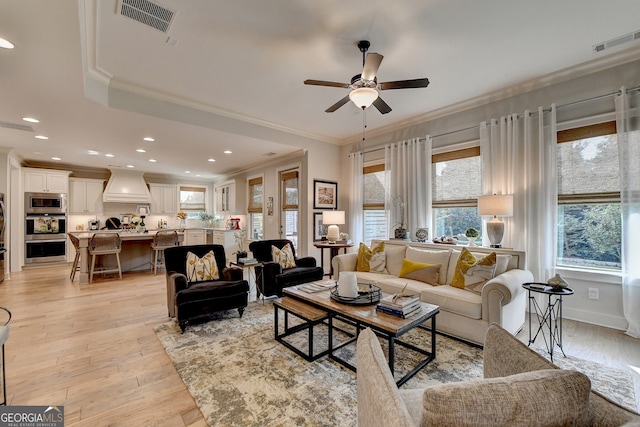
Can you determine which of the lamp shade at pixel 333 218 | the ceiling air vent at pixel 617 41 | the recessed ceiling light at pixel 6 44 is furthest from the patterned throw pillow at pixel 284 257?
the ceiling air vent at pixel 617 41

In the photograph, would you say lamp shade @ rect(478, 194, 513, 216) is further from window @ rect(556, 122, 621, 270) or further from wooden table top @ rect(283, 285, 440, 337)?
wooden table top @ rect(283, 285, 440, 337)

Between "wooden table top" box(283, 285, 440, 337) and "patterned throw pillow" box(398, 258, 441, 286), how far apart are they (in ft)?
3.26

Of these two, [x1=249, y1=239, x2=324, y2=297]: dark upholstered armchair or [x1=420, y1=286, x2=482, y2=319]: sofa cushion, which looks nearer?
[x1=420, y1=286, x2=482, y2=319]: sofa cushion

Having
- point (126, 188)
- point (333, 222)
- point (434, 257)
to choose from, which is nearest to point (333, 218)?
point (333, 222)

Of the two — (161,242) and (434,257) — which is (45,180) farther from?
→ (434,257)

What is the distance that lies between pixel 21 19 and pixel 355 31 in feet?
8.28

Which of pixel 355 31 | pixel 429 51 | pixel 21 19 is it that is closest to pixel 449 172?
pixel 429 51

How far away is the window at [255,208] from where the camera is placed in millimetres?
7441

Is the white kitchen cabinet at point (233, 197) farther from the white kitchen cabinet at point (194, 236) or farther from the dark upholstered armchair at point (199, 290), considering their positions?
the dark upholstered armchair at point (199, 290)

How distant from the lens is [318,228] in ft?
18.6

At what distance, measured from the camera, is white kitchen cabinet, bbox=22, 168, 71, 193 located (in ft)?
22.0

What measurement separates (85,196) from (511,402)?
1009 centimetres

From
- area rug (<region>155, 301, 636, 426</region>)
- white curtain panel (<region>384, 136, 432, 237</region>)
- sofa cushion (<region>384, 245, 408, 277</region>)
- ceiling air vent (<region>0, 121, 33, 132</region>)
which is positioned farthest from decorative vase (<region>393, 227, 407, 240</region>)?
ceiling air vent (<region>0, 121, 33, 132</region>)

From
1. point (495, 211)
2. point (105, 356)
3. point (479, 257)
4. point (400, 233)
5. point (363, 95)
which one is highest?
point (363, 95)
